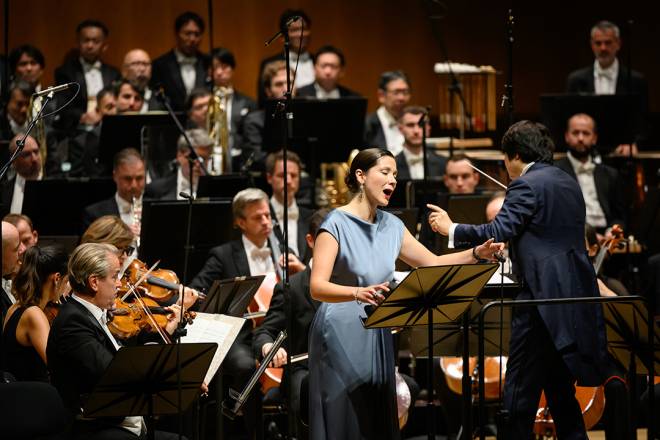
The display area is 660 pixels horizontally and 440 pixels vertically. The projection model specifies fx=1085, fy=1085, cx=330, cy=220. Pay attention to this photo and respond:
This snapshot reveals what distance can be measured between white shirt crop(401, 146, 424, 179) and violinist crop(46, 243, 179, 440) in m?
3.71

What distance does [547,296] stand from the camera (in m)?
4.27

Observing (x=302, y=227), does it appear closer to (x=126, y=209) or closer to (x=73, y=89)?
(x=126, y=209)

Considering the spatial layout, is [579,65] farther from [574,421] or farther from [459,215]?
[574,421]

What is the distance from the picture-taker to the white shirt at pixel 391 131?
26.4 ft

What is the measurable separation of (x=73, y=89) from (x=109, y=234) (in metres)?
3.10

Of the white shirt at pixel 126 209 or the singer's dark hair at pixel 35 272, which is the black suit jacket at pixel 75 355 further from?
the white shirt at pixel 126 209

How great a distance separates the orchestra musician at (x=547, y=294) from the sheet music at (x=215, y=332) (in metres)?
0.93

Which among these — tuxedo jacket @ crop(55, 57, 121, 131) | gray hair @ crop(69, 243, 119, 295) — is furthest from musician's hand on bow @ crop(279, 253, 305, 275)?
tuxedo jacket @ crop(55, 57, 121, 131)

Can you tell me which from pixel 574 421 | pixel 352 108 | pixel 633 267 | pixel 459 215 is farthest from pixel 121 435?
pixel 633 267

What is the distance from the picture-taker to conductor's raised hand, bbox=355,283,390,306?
385cm

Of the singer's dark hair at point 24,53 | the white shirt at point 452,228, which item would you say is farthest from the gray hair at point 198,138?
the white shirt at point 452,228

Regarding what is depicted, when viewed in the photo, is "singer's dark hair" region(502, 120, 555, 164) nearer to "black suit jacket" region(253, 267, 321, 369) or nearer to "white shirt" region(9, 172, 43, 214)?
"black suit jacket" region(253, 267, 321, 369)

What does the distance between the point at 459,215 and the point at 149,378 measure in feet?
8.44

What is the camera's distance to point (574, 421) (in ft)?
14.1
